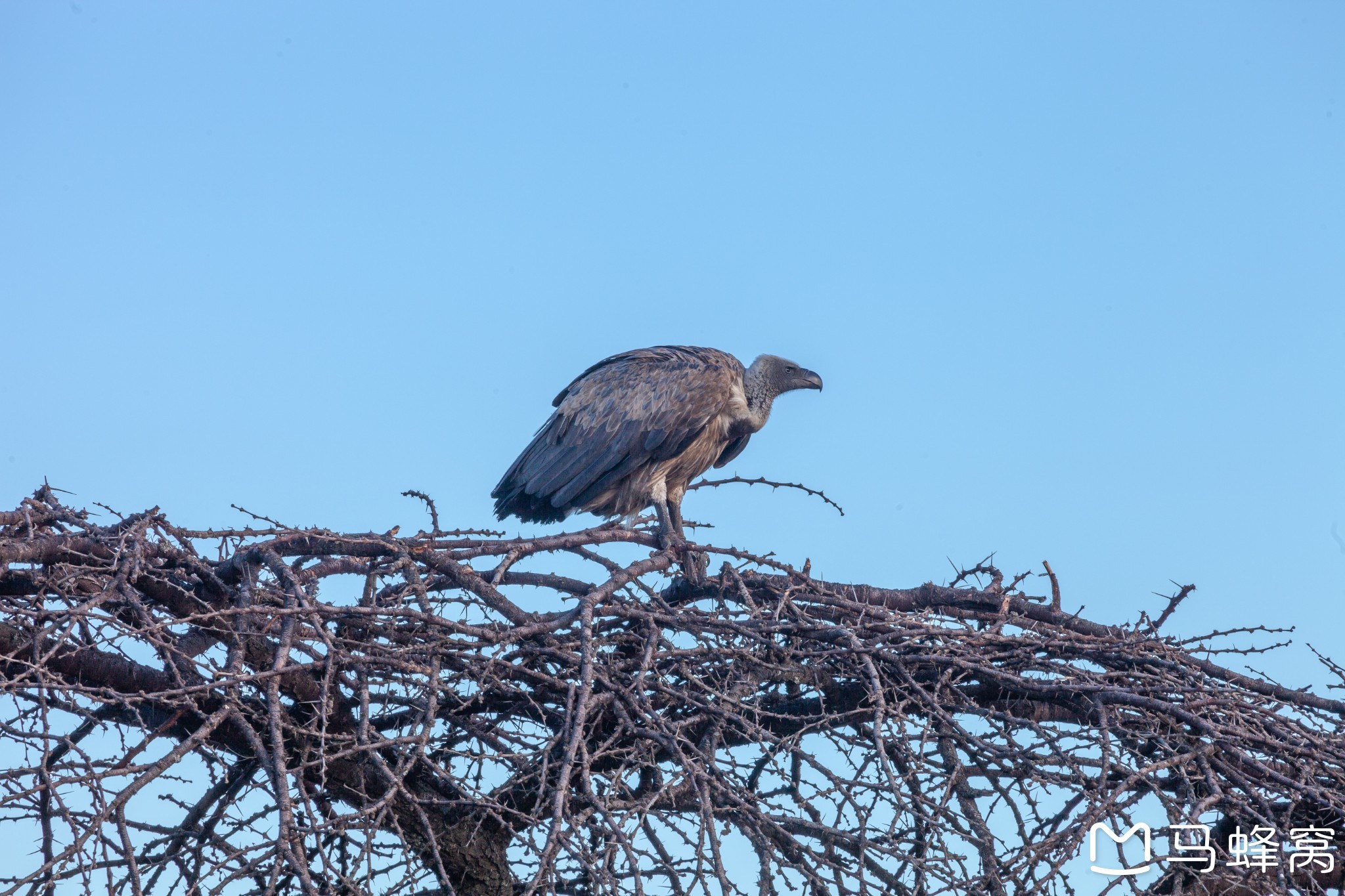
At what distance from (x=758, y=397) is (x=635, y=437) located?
3.68 ft

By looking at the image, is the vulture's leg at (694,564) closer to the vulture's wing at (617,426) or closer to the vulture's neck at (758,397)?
the vulture's wing at (617,426)

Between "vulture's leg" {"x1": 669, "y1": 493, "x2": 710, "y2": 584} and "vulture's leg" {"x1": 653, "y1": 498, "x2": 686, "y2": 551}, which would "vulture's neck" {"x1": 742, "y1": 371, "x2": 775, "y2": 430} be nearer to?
"vulture's leg" {"x1": 653, "y1": 498, "x2": 686, "y2": 551}

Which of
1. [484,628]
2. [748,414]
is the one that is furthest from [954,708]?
[748,414]

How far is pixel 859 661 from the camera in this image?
4121 millimetres

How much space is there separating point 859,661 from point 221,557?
86.9 inches

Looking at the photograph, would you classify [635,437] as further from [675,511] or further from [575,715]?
[575,715]

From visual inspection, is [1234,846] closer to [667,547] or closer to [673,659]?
[673,659]

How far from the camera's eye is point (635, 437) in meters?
6.89

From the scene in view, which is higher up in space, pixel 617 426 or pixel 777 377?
pixel 777 377

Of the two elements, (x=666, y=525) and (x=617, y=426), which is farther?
(x=617, y=426)

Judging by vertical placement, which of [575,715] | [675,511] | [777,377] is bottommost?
[575,715]

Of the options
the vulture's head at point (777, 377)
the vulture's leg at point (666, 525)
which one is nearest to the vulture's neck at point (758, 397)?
the vulture's head at point (777, 377)

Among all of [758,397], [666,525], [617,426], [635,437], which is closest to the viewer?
[666,525]

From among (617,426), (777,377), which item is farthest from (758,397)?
(617,426)
